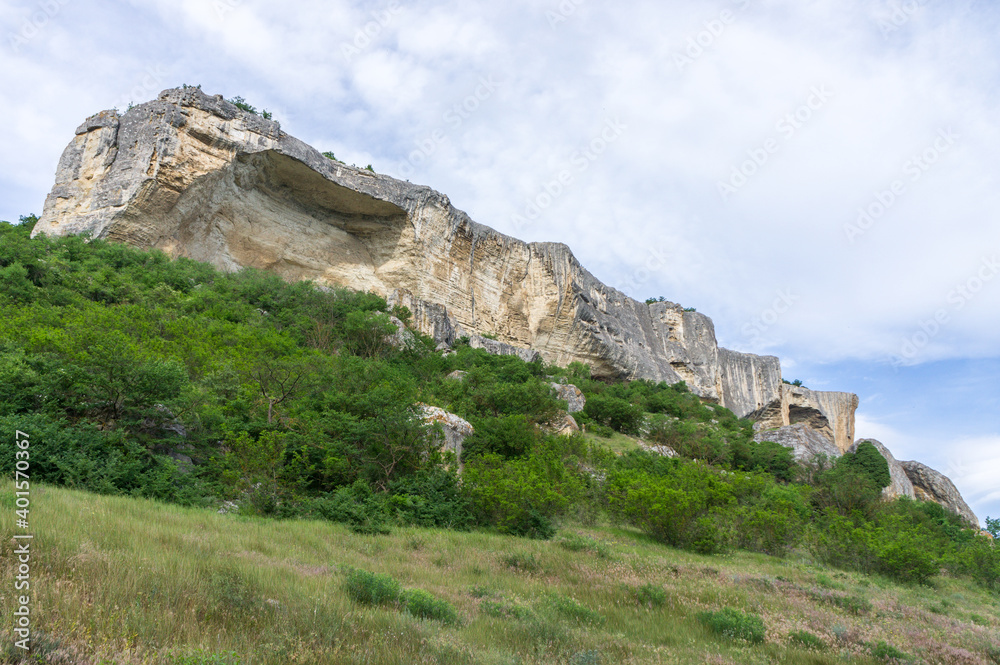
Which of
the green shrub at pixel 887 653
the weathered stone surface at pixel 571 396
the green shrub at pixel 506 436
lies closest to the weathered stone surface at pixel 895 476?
the weathered stone surface at pixel 571 396

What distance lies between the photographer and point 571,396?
2856 centimetres

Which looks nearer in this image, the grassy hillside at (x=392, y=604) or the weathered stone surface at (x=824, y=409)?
the grassy hillside at (x=392, y=604)

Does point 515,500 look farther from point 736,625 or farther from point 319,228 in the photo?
point 319,228

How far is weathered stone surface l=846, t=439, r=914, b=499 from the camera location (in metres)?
31.7

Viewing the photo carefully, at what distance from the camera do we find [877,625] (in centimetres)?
587

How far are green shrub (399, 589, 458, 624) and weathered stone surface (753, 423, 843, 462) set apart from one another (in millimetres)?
29707

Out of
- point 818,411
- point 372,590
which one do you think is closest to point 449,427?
point 372,590

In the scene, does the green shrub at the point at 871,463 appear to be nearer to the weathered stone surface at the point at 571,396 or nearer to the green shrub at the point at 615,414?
the green shrub at the point at 615,414

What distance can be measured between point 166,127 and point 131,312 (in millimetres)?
13183

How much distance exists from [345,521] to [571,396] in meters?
20.3

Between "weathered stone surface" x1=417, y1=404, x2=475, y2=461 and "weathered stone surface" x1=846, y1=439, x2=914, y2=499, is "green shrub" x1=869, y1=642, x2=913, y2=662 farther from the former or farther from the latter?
"weathered stone surface" x1=846, y1=439, x2=914, y2=499

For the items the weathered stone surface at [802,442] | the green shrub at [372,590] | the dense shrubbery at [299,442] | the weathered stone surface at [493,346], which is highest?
the weathered stone surface at [493,346]

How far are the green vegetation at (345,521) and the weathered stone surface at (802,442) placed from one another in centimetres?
676

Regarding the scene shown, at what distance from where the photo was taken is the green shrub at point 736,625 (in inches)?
191
